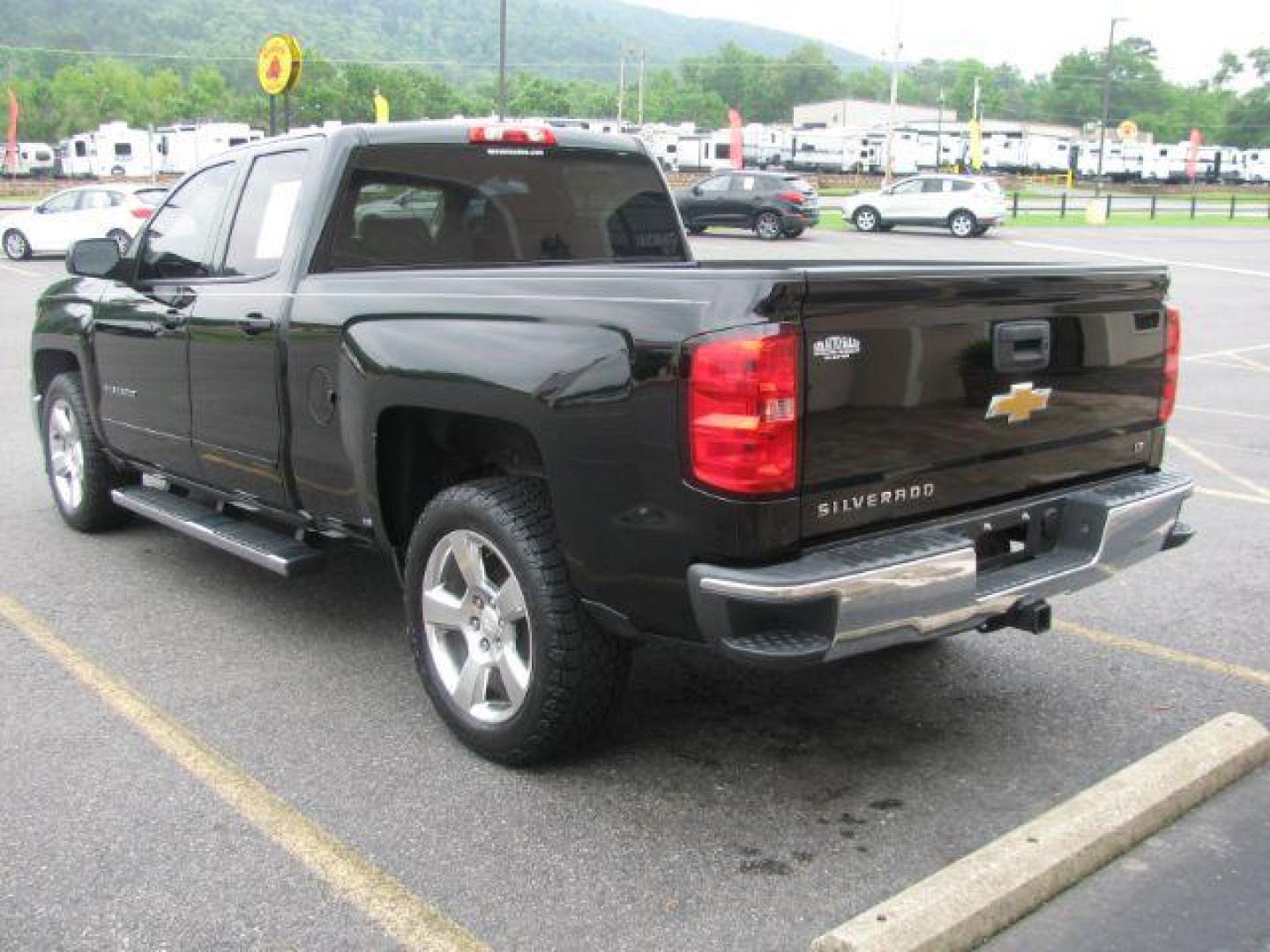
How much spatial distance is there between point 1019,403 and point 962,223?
105ft

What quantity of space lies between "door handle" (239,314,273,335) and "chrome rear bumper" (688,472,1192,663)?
85.6 inches

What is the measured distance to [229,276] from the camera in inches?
197

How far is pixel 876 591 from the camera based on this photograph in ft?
10.1

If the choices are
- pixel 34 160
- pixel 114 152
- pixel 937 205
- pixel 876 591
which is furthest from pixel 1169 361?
pixel 34 160

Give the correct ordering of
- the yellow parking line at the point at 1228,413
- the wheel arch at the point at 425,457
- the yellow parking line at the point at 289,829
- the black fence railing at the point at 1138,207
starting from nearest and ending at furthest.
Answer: the yellow parking line at the point at 289,829 < the wheel arch at the point at 425,457 < the yellow parking line at the point at 1228,413 < the black fence railing at the point at 1138,207

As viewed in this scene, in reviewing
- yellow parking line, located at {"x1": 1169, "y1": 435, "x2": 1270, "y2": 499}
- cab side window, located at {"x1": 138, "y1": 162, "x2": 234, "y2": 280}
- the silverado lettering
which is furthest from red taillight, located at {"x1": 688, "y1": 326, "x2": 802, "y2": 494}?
yellow parking line, located at {"x1": 1169, "y1": 435, "x2": 1270, "y2": 499}

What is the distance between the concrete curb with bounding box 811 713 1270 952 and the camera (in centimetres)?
276

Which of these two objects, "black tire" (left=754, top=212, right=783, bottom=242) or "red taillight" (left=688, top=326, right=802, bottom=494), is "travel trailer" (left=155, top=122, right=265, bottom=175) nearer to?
"black tire" (left=754, top=212, right=783, bottom=242)

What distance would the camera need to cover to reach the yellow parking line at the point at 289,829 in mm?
2965

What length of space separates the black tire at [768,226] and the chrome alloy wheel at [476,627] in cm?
2821

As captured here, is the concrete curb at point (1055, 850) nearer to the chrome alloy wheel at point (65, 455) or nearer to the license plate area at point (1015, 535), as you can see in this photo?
the license plate area at point (1015, 535)

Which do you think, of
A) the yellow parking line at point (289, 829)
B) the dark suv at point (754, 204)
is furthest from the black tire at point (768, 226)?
the yellow parking line at point (289, 829)

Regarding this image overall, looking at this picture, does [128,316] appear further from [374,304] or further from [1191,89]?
[1191,89]

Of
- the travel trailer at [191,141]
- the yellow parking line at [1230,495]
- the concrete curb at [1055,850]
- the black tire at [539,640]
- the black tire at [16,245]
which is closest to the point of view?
the concrete curb at [1055,850]
